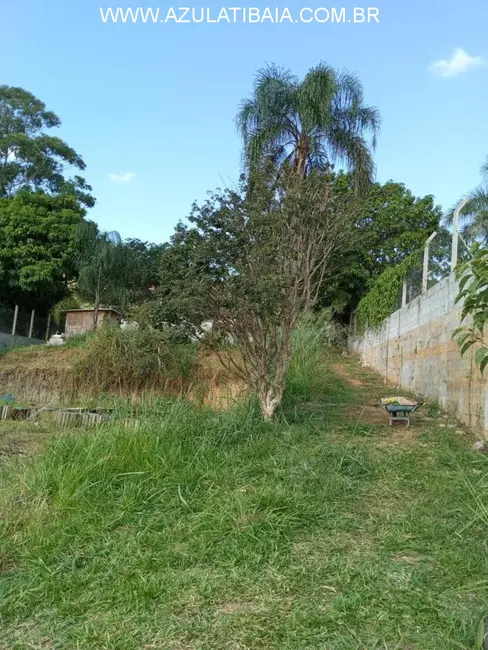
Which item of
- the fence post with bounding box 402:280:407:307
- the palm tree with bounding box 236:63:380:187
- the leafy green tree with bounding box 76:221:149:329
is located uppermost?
the palm tree with bounding box 236:63:380:187

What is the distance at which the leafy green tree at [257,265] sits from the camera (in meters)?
5.73

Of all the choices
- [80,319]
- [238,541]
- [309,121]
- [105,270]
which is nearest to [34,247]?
[80,319]

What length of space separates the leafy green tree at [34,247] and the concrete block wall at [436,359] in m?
13.9

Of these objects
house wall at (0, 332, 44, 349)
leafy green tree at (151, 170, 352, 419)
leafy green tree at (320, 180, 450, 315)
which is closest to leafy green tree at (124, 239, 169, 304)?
house wall at (0, 332, 44, 349)

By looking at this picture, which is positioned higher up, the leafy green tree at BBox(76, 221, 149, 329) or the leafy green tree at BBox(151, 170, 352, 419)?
the leafy green tree at BBox(76, 221, 149, 329)

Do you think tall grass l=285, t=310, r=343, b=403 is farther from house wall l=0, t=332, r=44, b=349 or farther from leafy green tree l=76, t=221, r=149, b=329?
house wall l=0, t=332, r=44, b=349

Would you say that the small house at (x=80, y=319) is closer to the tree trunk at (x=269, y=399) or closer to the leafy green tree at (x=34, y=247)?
the leafy green tree at (x=34, y=247)

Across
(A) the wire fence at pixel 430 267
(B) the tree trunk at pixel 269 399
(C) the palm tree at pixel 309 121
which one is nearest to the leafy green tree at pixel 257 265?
(B) the tree trunk at pixel 269 399

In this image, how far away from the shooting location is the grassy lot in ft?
7.37

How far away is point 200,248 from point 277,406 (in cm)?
199

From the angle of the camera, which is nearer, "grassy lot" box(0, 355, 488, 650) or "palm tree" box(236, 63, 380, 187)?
"grassy lot" box(0, 355, 488, 650)

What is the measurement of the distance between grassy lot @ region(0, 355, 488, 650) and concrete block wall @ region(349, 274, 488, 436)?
0.82 m

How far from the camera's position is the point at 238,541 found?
306cm

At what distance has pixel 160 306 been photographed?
5.97 m
